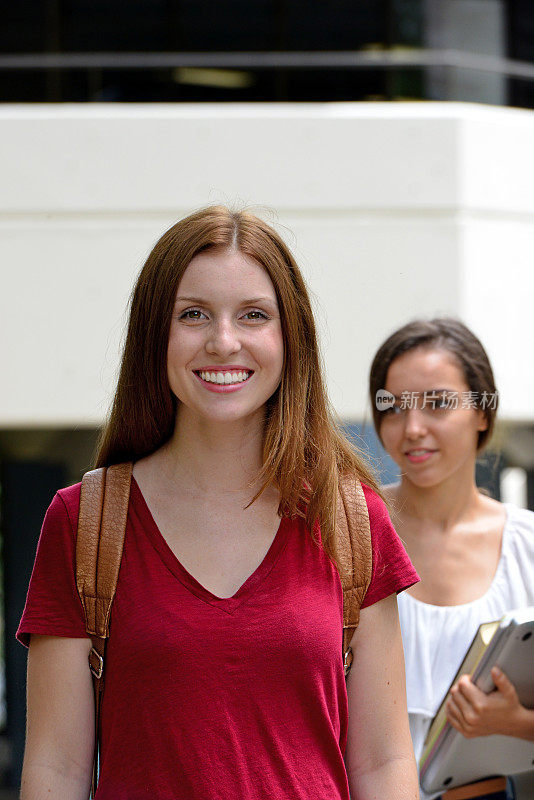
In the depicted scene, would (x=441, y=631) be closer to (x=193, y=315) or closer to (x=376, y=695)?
(x=376, y=695)

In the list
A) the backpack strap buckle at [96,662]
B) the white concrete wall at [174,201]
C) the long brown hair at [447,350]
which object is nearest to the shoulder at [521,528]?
the long brown hair at [447,350]

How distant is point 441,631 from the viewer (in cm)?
227

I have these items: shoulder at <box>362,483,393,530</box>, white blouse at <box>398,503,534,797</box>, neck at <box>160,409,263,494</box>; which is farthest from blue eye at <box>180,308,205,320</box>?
white blouse at <box>398,503,534,797</box>

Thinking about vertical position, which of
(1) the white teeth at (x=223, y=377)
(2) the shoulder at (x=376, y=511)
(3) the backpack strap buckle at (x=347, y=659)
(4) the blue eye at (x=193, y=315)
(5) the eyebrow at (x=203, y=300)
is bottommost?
(3) the backpack strap buckle at (x=347, y=659)

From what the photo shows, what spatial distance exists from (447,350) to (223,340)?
2.45ft

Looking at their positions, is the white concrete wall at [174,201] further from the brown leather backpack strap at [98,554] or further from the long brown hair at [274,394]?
the brown leather backpack strap at [98,554]

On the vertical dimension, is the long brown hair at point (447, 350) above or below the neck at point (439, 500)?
above

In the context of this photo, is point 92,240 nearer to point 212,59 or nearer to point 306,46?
point 212,59

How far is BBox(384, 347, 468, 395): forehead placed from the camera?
7.43 ft

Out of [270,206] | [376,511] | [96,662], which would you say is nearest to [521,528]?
[376,511]

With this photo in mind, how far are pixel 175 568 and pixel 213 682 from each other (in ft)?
0.63

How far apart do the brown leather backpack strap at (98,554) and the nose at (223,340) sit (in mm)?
290

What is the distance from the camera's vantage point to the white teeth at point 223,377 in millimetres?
1726

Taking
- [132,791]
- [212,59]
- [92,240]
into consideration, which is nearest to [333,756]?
[132,791]
